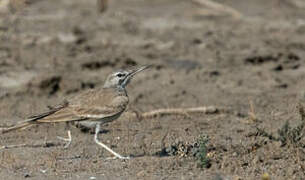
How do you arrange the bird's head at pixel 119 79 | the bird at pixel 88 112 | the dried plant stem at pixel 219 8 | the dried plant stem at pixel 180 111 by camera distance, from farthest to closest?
the dried plant stem at pixel 219 8
the dried plant stem at pixel 180 111
the bird's head at pixel 119 79
the bird at pixel 88 112

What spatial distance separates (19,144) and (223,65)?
4.81 m

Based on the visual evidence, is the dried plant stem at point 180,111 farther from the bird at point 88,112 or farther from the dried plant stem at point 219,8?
the dried plant stem at point 219,8

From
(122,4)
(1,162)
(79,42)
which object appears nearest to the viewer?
(1,162)

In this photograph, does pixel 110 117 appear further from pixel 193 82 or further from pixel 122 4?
pixel 122 4

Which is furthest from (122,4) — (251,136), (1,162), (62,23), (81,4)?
(1,162)

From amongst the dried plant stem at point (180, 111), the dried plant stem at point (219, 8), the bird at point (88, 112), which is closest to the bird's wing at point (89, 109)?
the bird at point (88, 112)

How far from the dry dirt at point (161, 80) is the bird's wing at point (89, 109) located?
39 cm

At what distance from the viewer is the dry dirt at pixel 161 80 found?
25.3 feet

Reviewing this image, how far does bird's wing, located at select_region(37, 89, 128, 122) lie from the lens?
25.9 feet

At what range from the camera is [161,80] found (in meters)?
11.8

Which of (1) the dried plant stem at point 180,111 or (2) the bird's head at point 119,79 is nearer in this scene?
(2) the bird's head at point 119,79

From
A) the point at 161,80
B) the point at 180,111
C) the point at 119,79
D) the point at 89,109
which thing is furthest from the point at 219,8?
the point at 89,109

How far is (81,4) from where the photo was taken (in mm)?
15977

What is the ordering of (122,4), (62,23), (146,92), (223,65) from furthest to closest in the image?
(122,4), (62,23), (223,65), (146,92)
